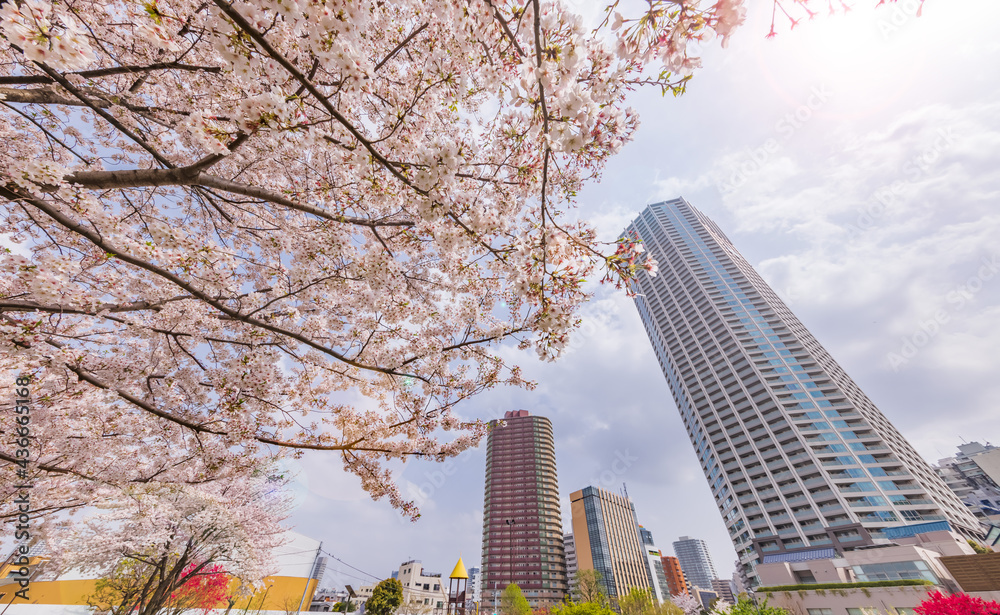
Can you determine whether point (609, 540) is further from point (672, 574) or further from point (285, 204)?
point (285, 204)

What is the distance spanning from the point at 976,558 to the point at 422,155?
24.7 metres

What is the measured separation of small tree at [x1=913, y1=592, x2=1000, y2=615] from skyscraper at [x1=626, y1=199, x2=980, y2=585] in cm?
2548

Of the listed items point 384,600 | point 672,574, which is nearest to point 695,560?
point 672,574

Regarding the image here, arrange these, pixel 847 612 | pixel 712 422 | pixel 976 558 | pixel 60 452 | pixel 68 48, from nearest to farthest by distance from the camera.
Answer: pixel 68 48
pixel 60 452
pixel 976 558
pixel 847 612
pixel 712 422

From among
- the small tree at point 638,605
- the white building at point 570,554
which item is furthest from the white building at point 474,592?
the white building at point 570,554

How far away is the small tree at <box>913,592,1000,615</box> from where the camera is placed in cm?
507

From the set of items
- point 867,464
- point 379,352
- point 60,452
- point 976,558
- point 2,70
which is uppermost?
point 867,464

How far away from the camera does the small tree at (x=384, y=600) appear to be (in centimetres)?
2105

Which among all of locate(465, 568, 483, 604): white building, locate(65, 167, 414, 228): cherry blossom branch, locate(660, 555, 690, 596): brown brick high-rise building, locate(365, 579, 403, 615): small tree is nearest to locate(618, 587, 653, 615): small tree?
locate(465, 568, 483, 604): white building

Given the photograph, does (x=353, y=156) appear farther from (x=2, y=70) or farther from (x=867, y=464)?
(x=867, y=464)

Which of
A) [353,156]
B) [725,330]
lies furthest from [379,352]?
[725,330]

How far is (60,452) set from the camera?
18.5ft

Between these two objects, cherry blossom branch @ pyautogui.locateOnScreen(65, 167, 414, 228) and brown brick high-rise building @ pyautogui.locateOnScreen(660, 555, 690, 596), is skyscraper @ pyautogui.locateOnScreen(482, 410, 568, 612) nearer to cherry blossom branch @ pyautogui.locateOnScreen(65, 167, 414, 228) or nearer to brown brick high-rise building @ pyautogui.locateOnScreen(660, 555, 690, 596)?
brown brick high-rise building @ pyautogui.locateOnScreen(660, 555, 690, 596)

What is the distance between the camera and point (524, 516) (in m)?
64.8
